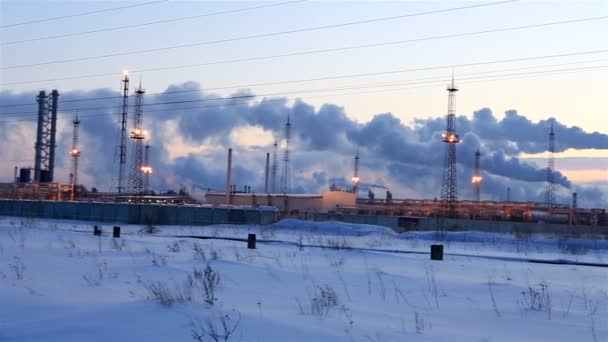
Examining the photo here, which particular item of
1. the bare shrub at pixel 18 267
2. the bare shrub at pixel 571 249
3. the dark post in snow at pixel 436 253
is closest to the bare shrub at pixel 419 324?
the bare shrub at pixel 18 267

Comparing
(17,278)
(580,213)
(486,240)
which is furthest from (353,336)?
(580,213)

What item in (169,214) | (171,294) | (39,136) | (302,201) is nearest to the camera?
(171,294)

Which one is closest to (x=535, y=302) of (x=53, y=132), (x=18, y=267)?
(x=18, y=267)

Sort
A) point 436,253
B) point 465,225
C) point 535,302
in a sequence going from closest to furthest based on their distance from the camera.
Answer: point 535,302, point 436,253, point 465,225

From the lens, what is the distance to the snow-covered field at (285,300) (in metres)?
9.06

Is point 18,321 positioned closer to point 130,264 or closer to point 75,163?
point 130,264

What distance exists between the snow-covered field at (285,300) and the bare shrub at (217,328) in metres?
0.03

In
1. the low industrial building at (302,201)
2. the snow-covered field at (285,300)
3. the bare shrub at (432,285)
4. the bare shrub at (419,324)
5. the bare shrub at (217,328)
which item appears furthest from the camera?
the low industrial building at (302,201)

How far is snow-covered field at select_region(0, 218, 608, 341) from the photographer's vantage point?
A: 29.7 feet

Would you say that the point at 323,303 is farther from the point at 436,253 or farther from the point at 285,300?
the point at 436,253

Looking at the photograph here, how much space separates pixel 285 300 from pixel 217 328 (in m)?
2.93

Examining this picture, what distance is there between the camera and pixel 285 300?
38.8 feet

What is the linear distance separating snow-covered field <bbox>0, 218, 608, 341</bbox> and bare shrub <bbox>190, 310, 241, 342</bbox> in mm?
29

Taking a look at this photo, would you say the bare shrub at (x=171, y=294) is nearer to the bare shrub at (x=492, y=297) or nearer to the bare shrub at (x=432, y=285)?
the bare shrub at (x=432, y=285)
